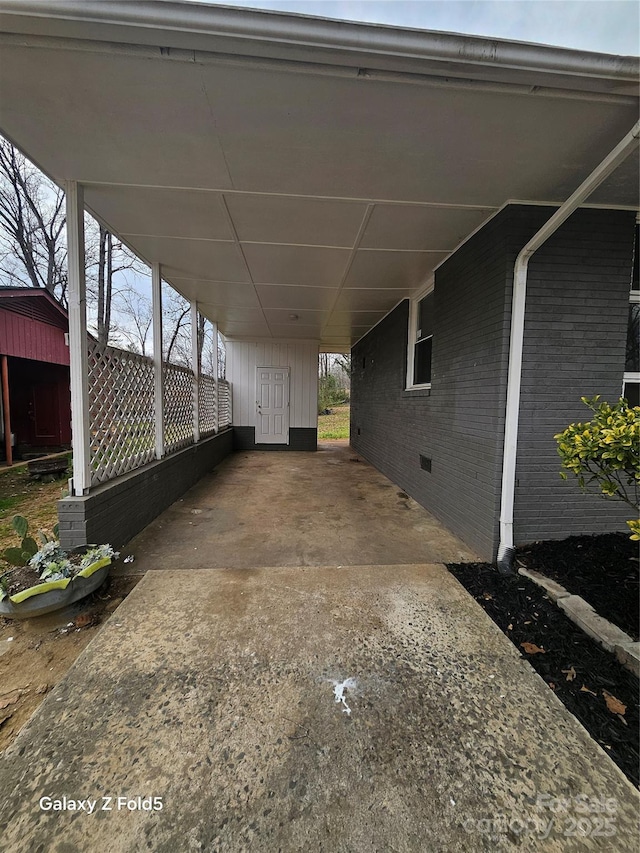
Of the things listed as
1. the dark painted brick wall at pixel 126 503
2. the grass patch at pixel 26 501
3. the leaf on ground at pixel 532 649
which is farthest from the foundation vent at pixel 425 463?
the grass patch at pixel 26 501

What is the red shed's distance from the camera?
22.4 ft

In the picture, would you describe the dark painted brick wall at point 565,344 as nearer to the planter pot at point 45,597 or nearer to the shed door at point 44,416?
the planter pot at point 45,597

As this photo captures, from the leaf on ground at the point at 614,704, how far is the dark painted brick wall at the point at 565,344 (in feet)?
4.07

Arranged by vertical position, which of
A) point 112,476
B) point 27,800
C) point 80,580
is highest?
point 112,476

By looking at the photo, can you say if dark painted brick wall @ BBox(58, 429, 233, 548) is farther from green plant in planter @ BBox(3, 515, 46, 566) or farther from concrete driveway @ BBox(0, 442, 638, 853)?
concrete driveway @ BBox(0, 442, 638, 853)

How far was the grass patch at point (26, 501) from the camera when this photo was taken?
3.28 metres

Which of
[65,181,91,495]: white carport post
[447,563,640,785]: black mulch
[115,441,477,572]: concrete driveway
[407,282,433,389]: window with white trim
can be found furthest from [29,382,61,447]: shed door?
[447,563,640,785]: black mulch

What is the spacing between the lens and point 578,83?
156cm

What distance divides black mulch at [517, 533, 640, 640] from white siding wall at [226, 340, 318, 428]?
20.4 feet

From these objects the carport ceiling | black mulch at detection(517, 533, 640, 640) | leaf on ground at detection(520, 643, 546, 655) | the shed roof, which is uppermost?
the shed roof

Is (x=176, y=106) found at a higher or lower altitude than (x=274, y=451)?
higher

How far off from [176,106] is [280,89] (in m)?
0.54

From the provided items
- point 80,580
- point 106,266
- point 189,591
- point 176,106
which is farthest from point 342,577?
point 106,266

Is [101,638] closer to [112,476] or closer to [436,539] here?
[112,476]
